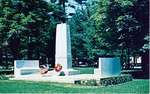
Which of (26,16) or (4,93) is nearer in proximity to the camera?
(4,93)

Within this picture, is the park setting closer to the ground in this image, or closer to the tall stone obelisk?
the tall stone obelisk

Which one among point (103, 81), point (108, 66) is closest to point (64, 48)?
point (108, 66)

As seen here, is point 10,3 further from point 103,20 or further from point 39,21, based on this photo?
point 103,20

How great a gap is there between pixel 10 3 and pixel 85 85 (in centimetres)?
2164

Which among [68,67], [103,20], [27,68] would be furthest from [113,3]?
[27,68]

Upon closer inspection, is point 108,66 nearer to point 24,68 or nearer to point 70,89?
point 70,89

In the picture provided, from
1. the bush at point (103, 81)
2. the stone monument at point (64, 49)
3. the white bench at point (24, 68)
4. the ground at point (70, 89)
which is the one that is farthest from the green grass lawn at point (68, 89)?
the stone monument at point (64, 49)

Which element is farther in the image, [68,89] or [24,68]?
[24,68]

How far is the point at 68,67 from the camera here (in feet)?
107

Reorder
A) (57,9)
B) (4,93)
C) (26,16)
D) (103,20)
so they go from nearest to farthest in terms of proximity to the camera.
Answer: (4,93)
(103,20)
(26,16)
(57,9)

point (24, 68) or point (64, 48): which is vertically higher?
point (64, 48)

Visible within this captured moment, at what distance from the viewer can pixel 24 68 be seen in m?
33.0

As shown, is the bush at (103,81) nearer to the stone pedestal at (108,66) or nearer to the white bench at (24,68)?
the stone pedestal at (108,66)

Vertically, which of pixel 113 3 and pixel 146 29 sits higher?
pixel 113 3
